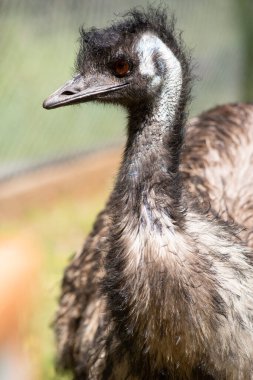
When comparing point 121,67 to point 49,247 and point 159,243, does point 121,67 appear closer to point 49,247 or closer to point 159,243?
point 159,243

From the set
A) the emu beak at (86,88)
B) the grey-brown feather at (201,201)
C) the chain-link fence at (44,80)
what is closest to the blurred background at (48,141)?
the chain-link fence at (44,80)

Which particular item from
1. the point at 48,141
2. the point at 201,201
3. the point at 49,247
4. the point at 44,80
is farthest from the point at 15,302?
the point at 44,80

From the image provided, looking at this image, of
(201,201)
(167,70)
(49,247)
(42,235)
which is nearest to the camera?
(167,70)

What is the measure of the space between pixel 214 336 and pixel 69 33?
3374 millimetres

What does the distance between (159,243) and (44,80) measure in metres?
3.32

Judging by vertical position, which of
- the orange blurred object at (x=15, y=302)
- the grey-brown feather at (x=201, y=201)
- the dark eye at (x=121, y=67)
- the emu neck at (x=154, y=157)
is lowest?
the orange blurred object at (x=15, y=302)

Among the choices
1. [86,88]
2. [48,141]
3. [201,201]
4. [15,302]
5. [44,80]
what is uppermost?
[86,88]

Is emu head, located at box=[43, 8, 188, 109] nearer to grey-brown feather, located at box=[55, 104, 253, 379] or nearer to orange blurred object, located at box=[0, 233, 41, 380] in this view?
grey-brown feather, located at box=[55, 104, 253, 379]

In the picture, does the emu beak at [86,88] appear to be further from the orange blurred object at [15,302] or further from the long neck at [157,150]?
the orange blurred object at [15,302]

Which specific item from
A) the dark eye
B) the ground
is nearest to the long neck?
the dark eye

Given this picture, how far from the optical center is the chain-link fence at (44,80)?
5.21 metres

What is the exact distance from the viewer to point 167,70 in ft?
8.36

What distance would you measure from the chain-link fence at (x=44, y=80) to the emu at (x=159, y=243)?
247 cm

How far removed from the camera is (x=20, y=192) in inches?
206
